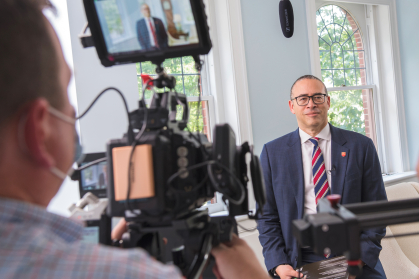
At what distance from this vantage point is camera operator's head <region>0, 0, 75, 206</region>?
46 cm

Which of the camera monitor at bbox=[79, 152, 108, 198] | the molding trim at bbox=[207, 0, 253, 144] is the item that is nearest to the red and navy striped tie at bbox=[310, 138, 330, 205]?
the molding trim at bbox=[207, 0, 253, 144]

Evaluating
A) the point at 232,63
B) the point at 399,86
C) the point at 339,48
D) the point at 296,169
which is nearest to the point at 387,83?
the point at 399,86

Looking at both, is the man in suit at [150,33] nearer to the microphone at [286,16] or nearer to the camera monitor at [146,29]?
the camera monitor at [146,29]

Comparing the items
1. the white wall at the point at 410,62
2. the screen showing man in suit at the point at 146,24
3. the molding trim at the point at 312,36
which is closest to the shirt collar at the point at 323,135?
the molding trim at the point at 312,36

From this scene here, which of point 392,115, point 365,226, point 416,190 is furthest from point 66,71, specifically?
point 392,115

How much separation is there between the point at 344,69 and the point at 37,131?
3.54 metres

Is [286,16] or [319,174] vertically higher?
[286,16]

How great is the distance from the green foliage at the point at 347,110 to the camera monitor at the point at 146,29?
9.58ft

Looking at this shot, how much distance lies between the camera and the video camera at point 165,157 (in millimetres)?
675

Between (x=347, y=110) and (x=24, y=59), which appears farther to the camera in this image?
(x=347, y=110)

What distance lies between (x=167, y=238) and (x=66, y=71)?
461 millimetres

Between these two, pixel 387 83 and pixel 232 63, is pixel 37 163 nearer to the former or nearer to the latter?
pixel 232 63

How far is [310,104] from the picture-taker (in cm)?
201

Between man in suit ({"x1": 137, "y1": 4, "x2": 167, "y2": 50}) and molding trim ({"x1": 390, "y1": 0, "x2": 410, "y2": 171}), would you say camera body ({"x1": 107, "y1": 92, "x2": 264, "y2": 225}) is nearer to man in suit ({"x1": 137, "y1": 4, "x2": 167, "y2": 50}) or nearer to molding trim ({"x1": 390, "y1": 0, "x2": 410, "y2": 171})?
man in suit ({"x1": 137, "y1": 4, "x2": 167, "y2": 50})
